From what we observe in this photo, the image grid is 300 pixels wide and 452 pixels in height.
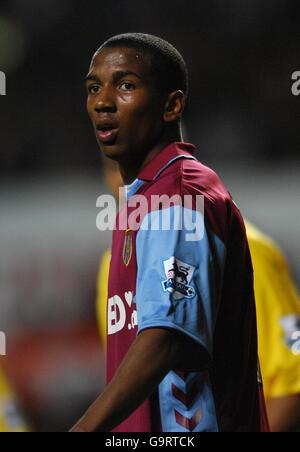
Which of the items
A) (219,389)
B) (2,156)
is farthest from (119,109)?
(2,156)

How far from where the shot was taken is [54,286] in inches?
166

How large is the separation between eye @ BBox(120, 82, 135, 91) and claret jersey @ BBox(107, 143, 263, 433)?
0.41 feet

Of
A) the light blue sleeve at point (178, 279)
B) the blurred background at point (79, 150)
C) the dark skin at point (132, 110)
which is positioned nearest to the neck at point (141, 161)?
the dark skin at point (132, 110)

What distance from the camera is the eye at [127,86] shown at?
1498 millimetres

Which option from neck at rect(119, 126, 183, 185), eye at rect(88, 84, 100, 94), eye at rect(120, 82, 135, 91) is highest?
eye at rect(88, 84, 100, 94)

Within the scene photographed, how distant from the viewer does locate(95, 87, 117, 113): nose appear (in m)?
1.50

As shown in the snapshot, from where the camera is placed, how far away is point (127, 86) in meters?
1.50

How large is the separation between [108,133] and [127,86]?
9 centimetres

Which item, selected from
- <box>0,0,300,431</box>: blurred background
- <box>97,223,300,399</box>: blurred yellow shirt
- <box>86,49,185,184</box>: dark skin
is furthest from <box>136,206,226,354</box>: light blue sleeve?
<box>0,0,300,431</box>: blurred background

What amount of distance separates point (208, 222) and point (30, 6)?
3750 millimetres

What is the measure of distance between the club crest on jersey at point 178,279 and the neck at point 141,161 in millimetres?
300

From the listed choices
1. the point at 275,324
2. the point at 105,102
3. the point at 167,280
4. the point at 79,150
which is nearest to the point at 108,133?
the point at 105,102

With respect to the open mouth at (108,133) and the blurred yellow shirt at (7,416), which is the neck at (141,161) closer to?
the open mouth at (108,133)

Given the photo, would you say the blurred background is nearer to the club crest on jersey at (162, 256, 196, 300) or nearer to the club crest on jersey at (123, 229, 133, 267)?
the club crest on jersey at (123, 229, 133, 267)
